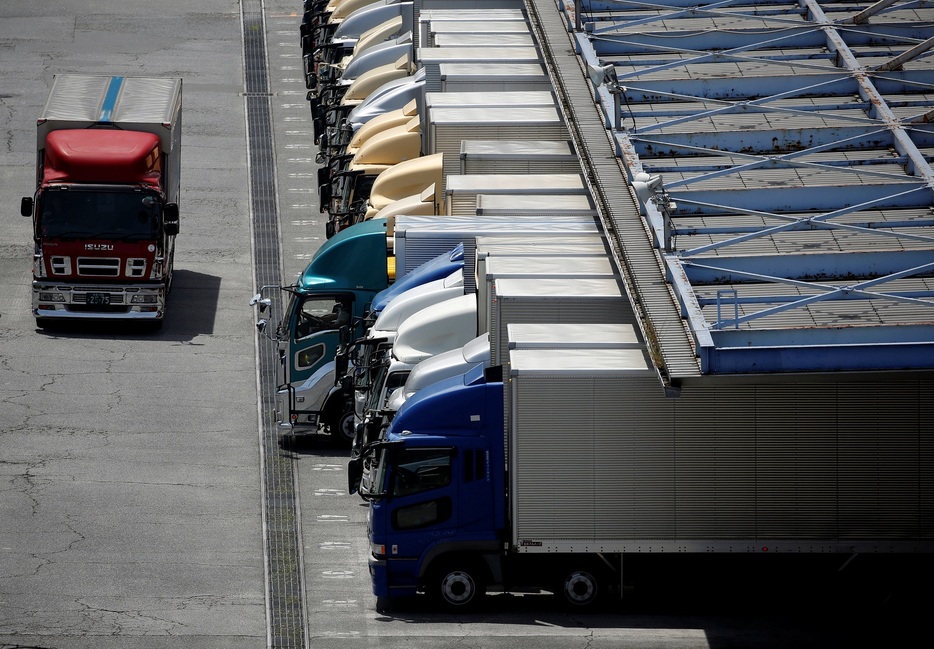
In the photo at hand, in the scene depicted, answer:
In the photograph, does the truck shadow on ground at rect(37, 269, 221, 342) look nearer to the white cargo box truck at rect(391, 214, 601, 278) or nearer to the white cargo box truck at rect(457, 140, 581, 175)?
the white cargo box truck at rect(457, 140, 581, 175)

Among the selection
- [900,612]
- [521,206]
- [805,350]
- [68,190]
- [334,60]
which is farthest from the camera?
[334,60]

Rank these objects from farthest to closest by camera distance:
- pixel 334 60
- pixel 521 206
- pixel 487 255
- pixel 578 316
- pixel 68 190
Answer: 1. pixel 334 60
2. pixel 68 190
3. pixel 521 206
4. pixel 487 255
5. pixel 578 316

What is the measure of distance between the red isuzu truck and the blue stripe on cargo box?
0.30 metres

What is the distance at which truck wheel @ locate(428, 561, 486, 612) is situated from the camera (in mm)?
19359

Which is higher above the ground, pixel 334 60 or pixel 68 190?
pixel 334 60

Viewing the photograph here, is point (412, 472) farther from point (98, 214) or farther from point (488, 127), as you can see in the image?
point (98, 214)

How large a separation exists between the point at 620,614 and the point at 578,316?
12.1 ft

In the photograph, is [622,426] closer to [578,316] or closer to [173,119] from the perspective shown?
[578,316]

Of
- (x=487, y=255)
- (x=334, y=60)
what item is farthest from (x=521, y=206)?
(x=334, y=60)

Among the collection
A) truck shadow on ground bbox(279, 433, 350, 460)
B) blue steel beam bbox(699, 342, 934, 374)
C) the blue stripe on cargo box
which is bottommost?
truck shadow on ground bbox(279, 433, 350, 460)

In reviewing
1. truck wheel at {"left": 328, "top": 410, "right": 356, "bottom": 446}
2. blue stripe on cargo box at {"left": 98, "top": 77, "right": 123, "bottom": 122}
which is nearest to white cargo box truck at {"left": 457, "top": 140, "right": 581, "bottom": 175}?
truck wheel at {"left": 328, "top": 410, "right": 356, "bottom": 446}

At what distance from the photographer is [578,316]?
20578mm

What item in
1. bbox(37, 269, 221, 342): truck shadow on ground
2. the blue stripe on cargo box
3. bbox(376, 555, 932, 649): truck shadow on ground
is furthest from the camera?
the blue stripe on cargo box

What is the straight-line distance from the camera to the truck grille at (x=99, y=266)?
3038 centimetres
